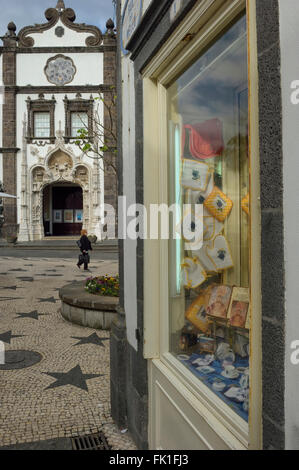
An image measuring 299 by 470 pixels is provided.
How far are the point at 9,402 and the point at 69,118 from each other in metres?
23.8

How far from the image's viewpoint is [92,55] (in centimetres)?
Answer: 2503

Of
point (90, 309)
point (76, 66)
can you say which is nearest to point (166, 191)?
point (90, 309)

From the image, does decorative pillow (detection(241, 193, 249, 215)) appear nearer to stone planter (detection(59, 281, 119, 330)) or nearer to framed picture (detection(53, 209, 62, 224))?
stone planter (detection(59, 281, 119, 330))

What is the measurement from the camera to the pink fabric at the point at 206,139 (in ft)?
7.27

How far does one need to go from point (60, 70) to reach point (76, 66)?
1.12 m

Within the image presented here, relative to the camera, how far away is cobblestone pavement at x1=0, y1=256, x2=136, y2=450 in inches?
115

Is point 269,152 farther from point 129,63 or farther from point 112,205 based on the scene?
point 112,205

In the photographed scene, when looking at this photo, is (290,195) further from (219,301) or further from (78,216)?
(78,216)

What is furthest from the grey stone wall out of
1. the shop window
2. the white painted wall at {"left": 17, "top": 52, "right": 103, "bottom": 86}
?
the white painted wall at {"left": 17, "top": 52, "right": 103, "bottom": 86}

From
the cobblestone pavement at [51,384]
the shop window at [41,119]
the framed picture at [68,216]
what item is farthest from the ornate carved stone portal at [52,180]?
the cobblestone pavement at [51,384]

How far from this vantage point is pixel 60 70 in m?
25.0

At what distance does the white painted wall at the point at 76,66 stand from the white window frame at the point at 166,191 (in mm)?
24757
